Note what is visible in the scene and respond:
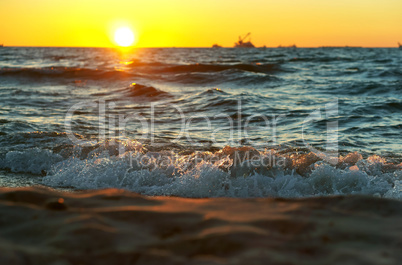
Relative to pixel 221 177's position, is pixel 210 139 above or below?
above

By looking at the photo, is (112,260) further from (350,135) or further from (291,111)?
(291,111)

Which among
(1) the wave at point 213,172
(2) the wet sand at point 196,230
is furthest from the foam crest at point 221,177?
(2) the wet sand at point 196,230

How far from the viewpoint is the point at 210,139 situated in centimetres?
709

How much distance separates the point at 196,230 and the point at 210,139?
5083 mm

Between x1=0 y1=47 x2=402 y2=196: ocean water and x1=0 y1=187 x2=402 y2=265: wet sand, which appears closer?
x1=0 y1=187 x2=402 y2=265: wet sand

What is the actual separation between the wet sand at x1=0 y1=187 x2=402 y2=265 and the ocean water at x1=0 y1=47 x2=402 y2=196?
2.14 metres

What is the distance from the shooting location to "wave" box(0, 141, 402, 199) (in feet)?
15.0

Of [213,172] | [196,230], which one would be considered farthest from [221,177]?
[196,230]

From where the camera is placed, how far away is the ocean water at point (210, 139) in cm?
474

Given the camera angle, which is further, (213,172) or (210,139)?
(210,139)

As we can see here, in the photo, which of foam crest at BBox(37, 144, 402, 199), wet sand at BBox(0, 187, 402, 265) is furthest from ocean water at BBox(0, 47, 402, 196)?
wet sand at BBox(0, 187, 402, 265)

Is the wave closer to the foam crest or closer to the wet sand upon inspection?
the foam crest

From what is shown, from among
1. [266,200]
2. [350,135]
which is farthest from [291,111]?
[266,200]

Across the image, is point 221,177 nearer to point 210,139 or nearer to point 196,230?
point 210,139
